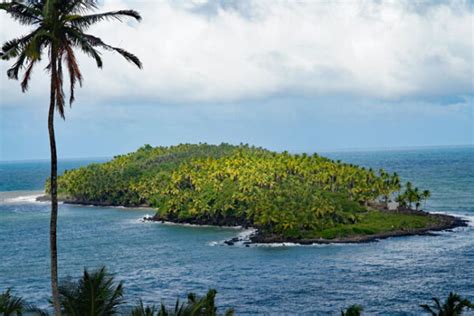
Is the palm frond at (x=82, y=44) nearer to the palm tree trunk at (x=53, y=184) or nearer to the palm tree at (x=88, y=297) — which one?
the palm tree trunk at (x=53, y=184)

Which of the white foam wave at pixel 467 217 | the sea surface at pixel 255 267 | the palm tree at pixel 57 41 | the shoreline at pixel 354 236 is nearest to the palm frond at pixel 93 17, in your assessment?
the palm tree at pixel 57 41

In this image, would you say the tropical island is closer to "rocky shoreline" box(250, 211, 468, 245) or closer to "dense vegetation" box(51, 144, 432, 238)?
"dense vegetation" box(51, 144, 432, 238)

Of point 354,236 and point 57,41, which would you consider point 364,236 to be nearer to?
point 354,236

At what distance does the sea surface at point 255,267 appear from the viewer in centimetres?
8862

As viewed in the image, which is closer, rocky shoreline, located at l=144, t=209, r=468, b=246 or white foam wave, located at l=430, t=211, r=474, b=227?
rocky shoreline, located at l=144, t=209, r=468, b=246

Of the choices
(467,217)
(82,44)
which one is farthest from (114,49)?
(467,217)

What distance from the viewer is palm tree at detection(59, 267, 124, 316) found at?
27109mm

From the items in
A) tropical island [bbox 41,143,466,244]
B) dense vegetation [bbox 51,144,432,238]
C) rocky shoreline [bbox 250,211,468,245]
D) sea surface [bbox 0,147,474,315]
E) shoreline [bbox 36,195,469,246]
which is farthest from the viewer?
dense vegetation [bbox 51,144,432,238]

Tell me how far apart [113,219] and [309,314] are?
107141 millimetres

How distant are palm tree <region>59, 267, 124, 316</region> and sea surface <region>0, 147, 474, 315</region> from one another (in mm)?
55983

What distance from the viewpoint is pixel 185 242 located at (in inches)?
5394

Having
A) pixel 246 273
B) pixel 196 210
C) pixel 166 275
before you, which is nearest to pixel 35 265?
pixel 166 275

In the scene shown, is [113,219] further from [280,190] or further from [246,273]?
[246,273]

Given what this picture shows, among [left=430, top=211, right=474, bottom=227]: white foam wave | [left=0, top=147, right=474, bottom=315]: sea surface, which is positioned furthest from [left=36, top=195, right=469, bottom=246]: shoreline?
[left=0, top=147, right=474, bottom=315]: sea surface
